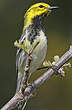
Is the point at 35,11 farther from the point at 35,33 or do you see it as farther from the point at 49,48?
the point at 49,48

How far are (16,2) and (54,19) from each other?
36 cm

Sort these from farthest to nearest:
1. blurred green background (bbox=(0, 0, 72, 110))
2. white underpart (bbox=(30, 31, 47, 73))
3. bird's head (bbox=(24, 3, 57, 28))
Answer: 1. blurred green background (bbox=(0, 0, 72, 110))
2. bird's head (bbox=(24, 3, 57, 28))
3. white underpart (bbox=(30, 31, 47, 73))

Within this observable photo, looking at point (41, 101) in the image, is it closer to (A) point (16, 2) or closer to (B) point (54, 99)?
(B) point (54, 99)

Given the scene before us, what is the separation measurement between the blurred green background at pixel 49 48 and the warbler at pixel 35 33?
1.21 m

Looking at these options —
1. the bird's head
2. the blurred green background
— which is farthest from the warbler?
the blurred green background

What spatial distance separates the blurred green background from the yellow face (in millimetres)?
1276

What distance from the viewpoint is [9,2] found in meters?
2.88

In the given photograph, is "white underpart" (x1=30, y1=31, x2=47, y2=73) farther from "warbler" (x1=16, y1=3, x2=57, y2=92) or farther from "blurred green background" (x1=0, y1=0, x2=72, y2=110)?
"blurred green background" (x1=0, y1=0, x2=72, y2=110)

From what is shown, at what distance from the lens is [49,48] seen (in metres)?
2.82

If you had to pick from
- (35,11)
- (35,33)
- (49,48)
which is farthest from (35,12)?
(49,48)

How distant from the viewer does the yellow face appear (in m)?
1.37

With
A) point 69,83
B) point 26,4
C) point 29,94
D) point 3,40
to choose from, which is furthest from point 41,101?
point 29,94

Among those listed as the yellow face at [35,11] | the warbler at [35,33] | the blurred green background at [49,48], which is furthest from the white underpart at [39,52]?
the blurred green background at [49,48]

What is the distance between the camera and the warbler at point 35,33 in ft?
4.18
